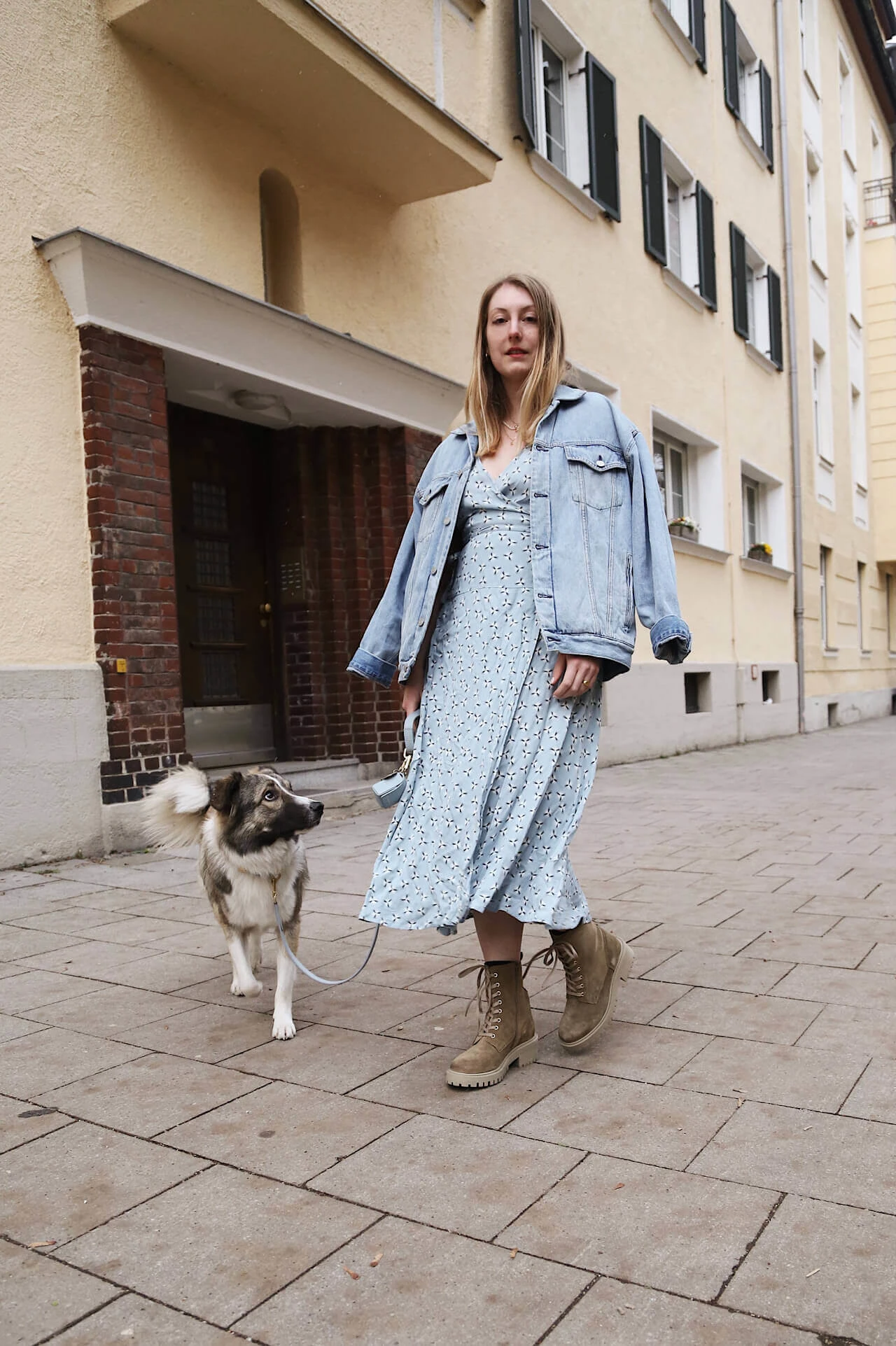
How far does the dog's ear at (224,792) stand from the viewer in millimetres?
3482

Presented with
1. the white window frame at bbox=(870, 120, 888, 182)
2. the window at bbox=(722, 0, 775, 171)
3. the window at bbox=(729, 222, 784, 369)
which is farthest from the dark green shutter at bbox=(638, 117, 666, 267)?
the white window frame at bbox=(870, 120, 888, 182)

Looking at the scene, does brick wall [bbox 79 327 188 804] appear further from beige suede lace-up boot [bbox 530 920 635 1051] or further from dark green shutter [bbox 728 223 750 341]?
dark green shutter [bbox 728 223 750 341]

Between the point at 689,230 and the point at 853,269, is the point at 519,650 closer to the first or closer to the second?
the point at 689,230

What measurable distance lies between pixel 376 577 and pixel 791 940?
548cm

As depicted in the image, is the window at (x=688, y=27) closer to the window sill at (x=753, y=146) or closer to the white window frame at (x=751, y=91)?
the window sill at (x=753, y=146)

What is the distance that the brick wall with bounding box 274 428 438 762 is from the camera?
8867 millimetres

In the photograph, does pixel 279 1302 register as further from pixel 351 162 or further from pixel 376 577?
pixel 351 162

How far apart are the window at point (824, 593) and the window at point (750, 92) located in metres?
6.69

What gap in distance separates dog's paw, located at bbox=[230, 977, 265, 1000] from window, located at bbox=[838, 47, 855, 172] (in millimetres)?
23208

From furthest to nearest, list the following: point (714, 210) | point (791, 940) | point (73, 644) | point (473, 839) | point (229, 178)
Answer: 1. point (714, 210)
2. point (229, 178)
3. point (73, 644)
4. point (791, 940)
5. point (473, 839)

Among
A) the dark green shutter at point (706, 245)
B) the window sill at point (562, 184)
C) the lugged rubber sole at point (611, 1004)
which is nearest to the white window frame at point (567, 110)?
the window sill at point (562, 184)

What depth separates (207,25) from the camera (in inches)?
259

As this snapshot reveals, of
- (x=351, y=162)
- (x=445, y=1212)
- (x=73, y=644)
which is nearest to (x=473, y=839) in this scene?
(x=445, y=1212)

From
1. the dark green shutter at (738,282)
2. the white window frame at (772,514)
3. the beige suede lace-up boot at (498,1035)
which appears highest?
the dark green shutter at (738,282)
